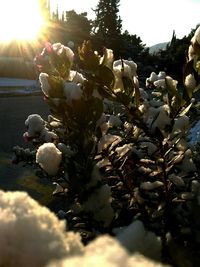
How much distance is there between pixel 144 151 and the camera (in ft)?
7.77

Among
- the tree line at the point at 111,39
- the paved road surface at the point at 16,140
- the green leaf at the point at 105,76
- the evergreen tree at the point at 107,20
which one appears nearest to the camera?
the green leaf at the point at 105,76

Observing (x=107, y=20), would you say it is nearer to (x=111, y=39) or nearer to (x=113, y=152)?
(x=111, y=39)

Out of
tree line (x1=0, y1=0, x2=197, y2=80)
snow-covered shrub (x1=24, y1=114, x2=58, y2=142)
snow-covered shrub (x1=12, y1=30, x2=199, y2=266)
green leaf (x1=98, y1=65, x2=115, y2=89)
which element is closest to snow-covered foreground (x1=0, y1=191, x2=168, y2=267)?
snow-covered shrub (x1=12, y1=30, x2=199, y2=266)

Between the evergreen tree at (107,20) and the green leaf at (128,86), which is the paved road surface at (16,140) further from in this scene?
the evergreen tree at (107,20)

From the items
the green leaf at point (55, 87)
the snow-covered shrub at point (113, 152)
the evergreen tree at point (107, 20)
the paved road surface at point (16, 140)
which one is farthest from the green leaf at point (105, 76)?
the evergreen tree at point (107, 20)

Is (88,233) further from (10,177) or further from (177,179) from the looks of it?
(10,177)

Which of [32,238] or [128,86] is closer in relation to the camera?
[32,238]

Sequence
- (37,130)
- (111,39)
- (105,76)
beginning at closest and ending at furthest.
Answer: (105,76), (37,130), (111,39)

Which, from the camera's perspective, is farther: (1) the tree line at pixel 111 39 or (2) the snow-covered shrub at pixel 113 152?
(1) the tree line at pixel 111 39

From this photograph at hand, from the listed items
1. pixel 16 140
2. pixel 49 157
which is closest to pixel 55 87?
pixel 49 157

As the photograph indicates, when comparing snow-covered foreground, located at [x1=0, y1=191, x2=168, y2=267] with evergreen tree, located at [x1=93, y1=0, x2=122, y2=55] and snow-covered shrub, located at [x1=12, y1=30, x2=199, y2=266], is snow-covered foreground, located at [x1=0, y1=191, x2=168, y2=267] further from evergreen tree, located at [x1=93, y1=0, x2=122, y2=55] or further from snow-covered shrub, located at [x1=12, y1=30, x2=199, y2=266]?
evergreen tree, located at [x1=93, y1=0, x2=122, y2=55]

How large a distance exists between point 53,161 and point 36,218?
114cm

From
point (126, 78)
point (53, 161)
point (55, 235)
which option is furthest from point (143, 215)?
point (55, 235)

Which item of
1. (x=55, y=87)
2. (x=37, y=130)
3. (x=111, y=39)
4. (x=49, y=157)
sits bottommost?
(x=111, y=39)
